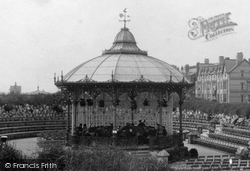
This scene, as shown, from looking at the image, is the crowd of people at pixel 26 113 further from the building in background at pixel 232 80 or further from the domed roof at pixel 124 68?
the building in background at pixel 232 80

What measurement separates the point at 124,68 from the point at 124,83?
4.55 ft

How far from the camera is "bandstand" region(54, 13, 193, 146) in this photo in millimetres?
24781

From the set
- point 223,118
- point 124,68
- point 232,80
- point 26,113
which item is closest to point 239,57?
point 232,80

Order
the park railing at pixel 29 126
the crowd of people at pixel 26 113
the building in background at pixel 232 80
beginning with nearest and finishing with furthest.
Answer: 1. the park railing at pixel 29 126
2. the crowd of people at pixel 26 113
3. the building in background at pixel 232 80

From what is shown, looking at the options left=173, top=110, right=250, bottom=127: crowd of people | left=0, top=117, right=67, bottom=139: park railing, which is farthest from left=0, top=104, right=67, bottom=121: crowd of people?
left=173, top=110, right=250, bottom=127: crowd of people

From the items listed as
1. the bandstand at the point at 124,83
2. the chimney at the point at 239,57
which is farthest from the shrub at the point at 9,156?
the chimney at the point at 239,57

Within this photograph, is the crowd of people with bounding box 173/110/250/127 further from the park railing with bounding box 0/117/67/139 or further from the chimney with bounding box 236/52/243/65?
the chimney with bounding box 236/52/243/65

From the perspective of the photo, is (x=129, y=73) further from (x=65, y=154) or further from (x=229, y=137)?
(x=229, y=137)

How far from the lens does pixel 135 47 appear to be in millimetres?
28422

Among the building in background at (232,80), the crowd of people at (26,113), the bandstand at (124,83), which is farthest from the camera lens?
the building in background at (232,80)

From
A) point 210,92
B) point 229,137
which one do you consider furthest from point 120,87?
point 210,92

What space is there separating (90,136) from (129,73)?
172 inches

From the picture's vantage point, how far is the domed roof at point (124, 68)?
2492cm

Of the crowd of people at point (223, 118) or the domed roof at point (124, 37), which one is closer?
the domed roof at point (124, 37)
